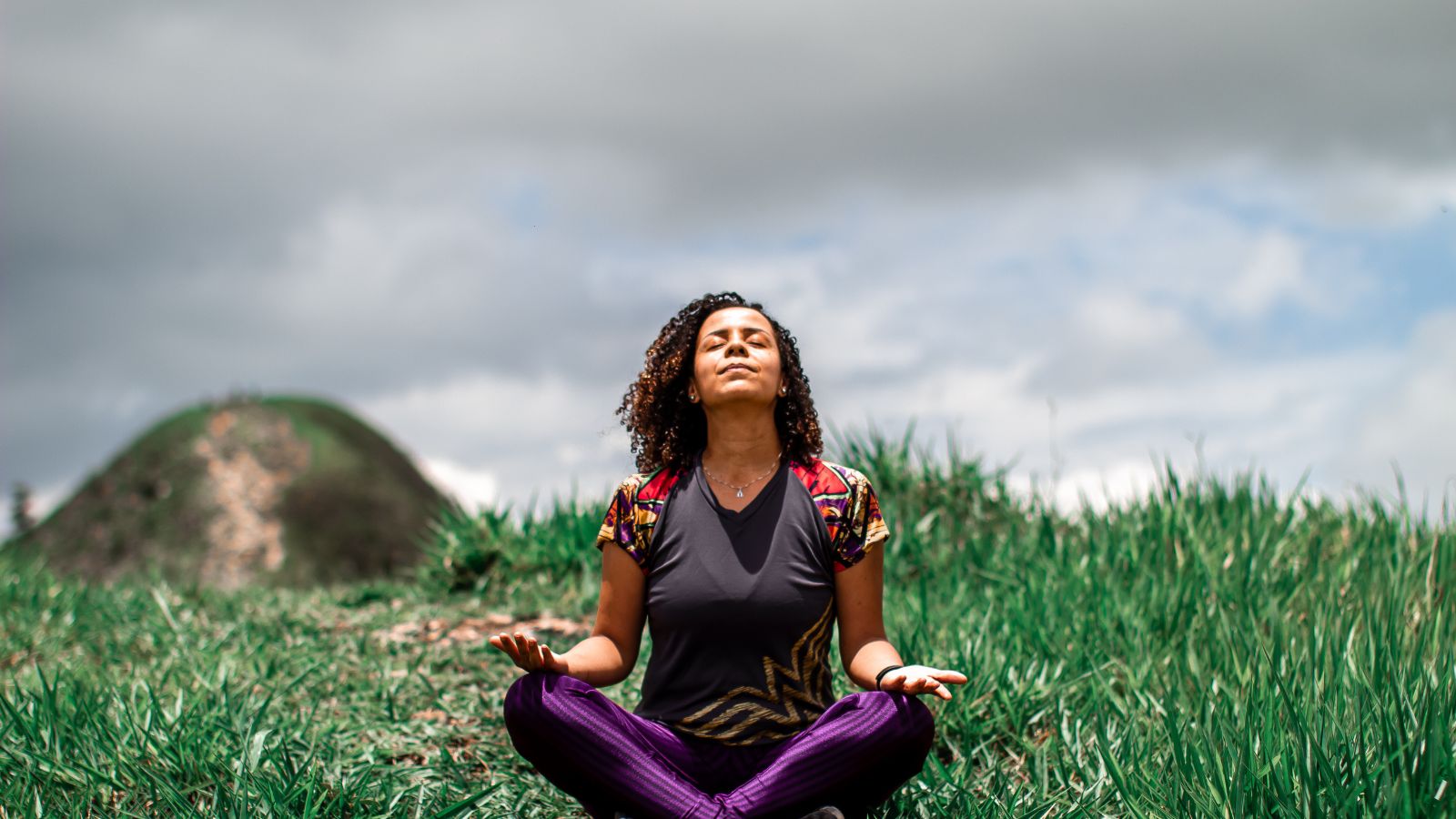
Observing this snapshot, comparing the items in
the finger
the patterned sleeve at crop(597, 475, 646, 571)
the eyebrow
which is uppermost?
the eyebrow

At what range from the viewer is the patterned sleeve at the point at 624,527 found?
293 cm

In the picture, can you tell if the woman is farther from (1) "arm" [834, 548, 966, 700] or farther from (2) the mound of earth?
(2) the mound of earth

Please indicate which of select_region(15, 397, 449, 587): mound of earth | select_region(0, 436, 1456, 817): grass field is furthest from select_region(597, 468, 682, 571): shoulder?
select_region(15, 397, 449, 587): mound of earth

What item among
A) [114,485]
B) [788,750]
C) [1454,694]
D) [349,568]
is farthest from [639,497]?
[114,485]

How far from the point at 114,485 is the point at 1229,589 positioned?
26.8 feet

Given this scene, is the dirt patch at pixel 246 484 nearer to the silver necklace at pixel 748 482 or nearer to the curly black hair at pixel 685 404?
the curly black hair at pixel 685 404

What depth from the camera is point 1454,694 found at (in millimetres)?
2965

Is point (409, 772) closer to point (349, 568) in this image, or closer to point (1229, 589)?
point (1229, 589)

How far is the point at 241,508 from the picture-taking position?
8.80 metres

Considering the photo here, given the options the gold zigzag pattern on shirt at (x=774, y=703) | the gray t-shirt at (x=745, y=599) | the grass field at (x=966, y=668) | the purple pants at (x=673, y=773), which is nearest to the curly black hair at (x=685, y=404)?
the gray t-shirt at (x=745, y=599)

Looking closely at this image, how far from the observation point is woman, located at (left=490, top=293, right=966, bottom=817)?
268 cm

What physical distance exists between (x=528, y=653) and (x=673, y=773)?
48 centimetres

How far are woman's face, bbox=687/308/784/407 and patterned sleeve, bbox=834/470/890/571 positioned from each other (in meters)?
0.33

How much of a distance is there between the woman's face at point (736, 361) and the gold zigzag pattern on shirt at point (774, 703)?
576 millimetres
